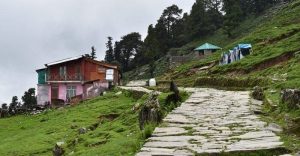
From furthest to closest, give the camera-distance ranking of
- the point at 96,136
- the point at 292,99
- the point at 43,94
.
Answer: the point at 43,94 → the point at 96,136 → the point at 292,99

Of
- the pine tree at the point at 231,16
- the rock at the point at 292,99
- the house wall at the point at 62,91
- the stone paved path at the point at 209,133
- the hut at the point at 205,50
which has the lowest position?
the stone paved path at the point at 209,133

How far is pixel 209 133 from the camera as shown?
11523 millimetres

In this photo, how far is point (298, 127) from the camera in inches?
438

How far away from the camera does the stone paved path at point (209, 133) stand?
987 cm

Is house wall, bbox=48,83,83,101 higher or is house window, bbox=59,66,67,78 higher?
house window, bbox=59,66,67,78

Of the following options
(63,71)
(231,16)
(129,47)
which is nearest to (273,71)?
(63,71)

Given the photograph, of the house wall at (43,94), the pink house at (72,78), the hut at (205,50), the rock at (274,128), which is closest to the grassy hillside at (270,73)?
the rock at (274,128)

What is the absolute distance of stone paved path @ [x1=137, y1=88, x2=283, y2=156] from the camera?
9.87 meters

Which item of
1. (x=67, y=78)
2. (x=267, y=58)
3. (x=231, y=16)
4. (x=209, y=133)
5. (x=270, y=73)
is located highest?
(x=231, y=16)

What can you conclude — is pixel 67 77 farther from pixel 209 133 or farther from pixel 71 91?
pixel 209 133

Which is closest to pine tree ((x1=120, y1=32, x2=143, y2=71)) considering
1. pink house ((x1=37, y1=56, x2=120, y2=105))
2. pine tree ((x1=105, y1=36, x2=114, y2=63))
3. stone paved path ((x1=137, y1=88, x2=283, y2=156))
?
pine tree ((x1=105, y1=36, x2=114, y2=63))

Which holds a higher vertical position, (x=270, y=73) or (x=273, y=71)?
(x=273, y=71)

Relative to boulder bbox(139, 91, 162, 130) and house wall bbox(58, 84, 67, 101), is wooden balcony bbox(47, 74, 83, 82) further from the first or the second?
boulder bbox(139, 91, 162, 130)

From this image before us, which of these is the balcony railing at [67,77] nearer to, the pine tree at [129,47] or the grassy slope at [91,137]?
the grassy slope at [91,137]
